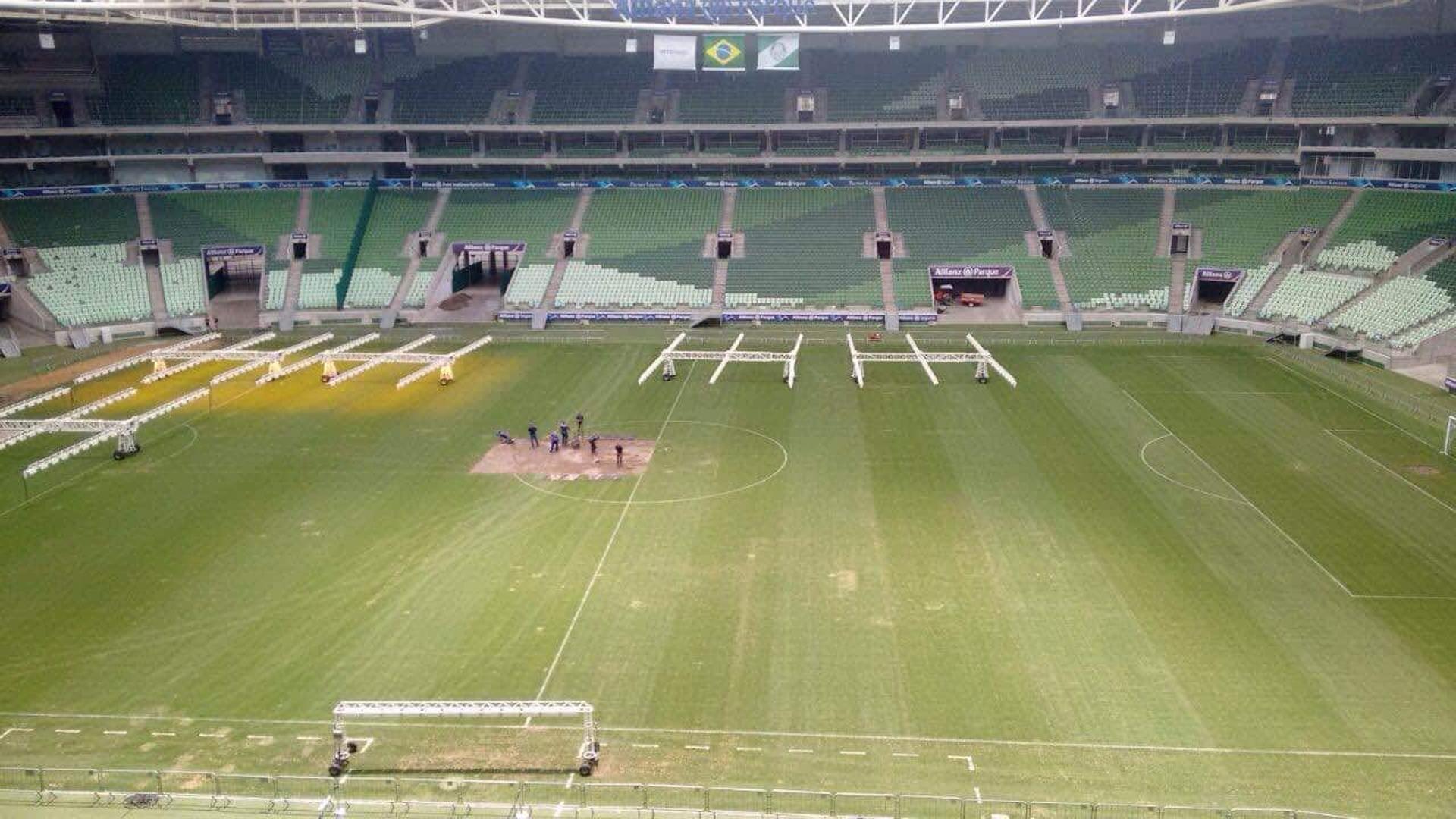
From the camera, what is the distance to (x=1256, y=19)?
6631 centimetres

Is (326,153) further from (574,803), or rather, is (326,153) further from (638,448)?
(574,803)

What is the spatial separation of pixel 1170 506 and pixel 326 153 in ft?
191

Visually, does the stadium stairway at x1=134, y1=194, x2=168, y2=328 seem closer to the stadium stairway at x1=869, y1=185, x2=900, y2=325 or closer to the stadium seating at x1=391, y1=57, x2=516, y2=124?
the stadium seating at x1=391, y1=57, x2=516, y2=124

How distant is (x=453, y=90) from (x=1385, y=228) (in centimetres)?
5709

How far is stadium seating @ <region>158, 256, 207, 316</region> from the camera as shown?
57219mm

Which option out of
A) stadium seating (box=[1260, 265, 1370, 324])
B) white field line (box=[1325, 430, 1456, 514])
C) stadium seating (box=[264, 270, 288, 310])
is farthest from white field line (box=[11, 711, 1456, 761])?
stadium seating (box=[264, 270, 288, 310])

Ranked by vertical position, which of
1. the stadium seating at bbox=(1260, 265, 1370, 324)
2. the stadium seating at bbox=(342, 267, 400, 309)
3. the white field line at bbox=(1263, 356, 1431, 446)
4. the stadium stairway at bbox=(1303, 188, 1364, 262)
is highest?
the stadium stairway at bbox=(1303, 188, 1364, 262)

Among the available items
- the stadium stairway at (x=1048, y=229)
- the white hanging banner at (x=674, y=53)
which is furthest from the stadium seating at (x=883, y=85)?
the white hanging banner at (x=674, y=53)

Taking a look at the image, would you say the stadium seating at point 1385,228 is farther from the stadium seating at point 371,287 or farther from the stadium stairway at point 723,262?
the stadium seating at point 371,287

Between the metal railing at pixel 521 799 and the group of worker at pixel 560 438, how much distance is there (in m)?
16.5

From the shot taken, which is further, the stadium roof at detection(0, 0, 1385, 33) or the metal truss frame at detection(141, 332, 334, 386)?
the stadium roof at detection(0, 0, 1385, 33)

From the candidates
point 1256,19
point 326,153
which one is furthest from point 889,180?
point 326,153

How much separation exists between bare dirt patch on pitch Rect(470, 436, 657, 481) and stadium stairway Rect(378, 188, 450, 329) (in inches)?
1025

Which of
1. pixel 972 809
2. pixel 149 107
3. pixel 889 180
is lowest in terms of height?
pixel 972 809
